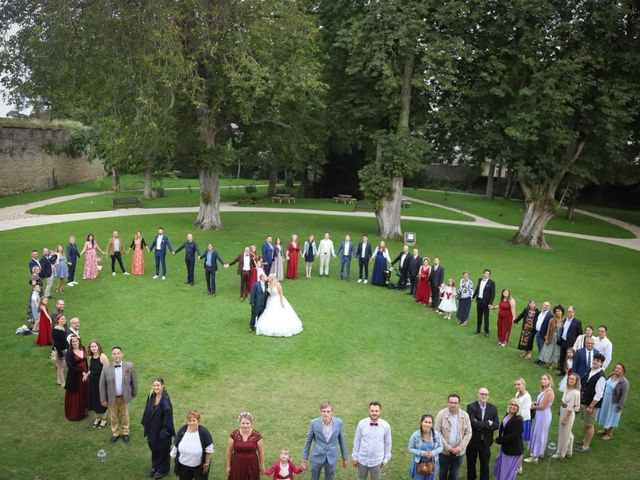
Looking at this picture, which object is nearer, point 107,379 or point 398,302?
point 107,379

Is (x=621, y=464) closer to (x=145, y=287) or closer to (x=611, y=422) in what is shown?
(x=611, y=422)

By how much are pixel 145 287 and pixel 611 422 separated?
13965 millimetres

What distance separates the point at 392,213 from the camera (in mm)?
30031

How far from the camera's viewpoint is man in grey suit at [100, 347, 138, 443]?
9008mm

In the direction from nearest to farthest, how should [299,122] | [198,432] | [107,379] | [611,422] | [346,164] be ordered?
[198,432] → [107,379] → [611,422] → [299,122] → [346,164]

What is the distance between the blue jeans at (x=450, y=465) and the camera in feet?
26.2

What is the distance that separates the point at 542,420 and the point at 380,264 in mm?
11300

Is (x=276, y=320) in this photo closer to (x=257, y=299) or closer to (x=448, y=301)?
(x=257, y=299)

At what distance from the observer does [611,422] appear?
1001cm

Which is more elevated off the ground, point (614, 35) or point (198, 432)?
point (614, 35)

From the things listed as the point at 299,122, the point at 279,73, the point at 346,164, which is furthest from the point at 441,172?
the point at 279,73

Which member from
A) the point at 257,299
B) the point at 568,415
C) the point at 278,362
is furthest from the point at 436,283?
the point at 568,415

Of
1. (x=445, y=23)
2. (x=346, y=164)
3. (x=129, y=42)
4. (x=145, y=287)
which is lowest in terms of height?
(x=145, y=287)

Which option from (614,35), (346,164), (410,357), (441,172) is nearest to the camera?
(410,357)
